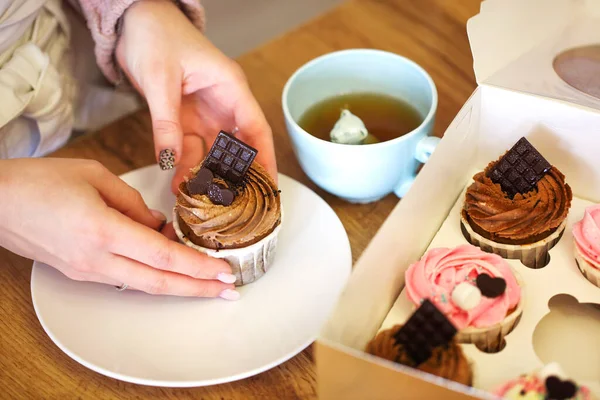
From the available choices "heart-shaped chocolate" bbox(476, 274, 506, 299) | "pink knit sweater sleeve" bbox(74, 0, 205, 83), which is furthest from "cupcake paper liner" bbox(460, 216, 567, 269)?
"pink knit sweater sleeve" bbox(74, 0, 205, 83)

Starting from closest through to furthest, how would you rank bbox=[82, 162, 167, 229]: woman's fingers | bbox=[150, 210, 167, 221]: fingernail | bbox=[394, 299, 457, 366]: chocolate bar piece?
bbox=[394, 299, 457, 366]: chocolate bar piece → bbox=[82, 162, 167, 229]: woman's fingers → bbox=[150, 210, 167, 221]: fingernail

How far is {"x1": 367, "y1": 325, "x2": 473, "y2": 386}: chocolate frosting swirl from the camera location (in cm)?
76

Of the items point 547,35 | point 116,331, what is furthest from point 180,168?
point 547,35

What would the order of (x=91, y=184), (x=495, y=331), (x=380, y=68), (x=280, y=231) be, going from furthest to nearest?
1. (x=380, y=68)
2. (x=280, y=231)
3. (x=91, y=184)
4. (x=495, y=331)

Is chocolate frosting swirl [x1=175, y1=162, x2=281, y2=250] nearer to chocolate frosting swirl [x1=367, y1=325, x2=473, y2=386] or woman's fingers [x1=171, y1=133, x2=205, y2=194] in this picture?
woman's fingers [x1=171, y1=133, x2=205, y2=194]

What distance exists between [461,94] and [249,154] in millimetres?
575

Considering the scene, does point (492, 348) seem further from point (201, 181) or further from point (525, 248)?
point (201, 181)

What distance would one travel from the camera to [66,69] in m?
1.32

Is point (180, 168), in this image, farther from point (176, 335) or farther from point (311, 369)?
point (311, 369)

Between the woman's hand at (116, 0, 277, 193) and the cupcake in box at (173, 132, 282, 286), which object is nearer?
the cupcake in box at (173, 132, 282, 286)

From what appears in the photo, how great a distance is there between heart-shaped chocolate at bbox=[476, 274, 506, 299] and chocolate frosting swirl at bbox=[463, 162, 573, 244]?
0.41 ft

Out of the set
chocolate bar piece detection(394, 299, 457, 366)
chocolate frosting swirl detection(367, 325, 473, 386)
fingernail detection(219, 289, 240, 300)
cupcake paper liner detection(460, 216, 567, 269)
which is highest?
chocolate bar piece detection(394, 299, 457, 366)

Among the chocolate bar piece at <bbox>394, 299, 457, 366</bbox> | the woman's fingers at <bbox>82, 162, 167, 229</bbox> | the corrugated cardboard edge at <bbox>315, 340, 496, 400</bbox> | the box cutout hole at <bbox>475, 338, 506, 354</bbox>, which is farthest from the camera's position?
the woman's fingers at <bbox>82, 162, 167, 229</bbox>

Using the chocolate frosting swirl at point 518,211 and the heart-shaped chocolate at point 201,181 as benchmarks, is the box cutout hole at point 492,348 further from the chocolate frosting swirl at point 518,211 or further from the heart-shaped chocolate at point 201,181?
the heart-shaped chocolate at point 201,181
